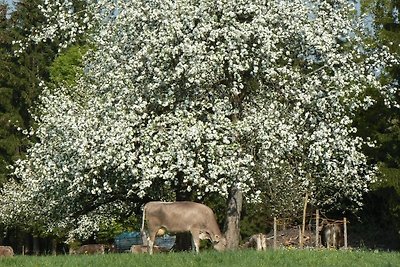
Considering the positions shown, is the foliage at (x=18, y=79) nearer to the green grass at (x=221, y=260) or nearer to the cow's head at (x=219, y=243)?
the cow's head at (x=219, y=243)

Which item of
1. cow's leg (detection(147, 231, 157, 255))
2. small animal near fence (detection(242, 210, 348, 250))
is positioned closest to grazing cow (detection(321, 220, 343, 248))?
small animal near fence (detection(242, 210, 348, 250))

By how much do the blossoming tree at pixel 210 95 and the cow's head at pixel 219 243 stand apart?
4.95 ft

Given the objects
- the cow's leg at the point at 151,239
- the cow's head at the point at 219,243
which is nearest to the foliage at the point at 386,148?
the cow's head at the point at 219,243

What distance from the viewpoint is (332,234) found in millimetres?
37781

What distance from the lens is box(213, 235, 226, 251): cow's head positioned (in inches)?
1025

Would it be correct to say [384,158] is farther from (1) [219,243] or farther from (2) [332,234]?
(1) [219,243]

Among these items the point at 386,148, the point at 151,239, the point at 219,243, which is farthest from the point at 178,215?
the point at 386,148

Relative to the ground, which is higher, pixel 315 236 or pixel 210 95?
pixel 210 95

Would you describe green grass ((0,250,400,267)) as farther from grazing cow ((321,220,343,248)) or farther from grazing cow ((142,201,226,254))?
grazing cow ((321,220,343,248))

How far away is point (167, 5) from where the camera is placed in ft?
87.2

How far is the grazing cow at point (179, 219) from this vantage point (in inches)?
998

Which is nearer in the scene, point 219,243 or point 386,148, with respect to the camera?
point 219,243

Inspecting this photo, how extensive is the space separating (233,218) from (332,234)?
10578 mm

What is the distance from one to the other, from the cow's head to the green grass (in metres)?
5.13
